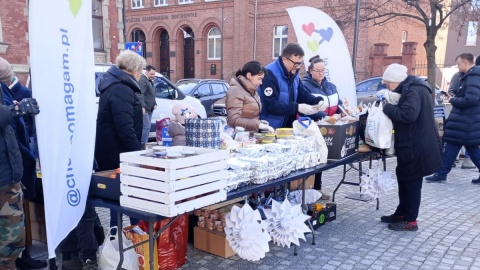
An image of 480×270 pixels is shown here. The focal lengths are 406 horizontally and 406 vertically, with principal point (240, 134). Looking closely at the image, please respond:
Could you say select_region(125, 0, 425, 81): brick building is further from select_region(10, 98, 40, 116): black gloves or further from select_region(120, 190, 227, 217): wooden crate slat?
select_region(10, 98, 40, 116): black gloves

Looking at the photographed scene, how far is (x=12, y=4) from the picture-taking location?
12.4m

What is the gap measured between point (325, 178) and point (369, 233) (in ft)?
7.52

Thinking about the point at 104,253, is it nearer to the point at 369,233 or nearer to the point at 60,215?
the point at 60,215

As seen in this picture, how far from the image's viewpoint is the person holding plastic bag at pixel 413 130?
3.97 metres

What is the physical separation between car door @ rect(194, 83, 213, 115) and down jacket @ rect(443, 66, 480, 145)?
288 inches

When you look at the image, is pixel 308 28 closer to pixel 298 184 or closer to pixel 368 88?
pixel 298 184

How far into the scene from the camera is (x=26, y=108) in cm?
243

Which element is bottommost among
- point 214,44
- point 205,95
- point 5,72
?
point 205,95

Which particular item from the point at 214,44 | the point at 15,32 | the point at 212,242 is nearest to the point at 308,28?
the point at 212,242

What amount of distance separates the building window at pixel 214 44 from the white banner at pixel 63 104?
24.5m

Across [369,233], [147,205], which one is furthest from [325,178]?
[147,205]

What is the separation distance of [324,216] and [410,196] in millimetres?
917

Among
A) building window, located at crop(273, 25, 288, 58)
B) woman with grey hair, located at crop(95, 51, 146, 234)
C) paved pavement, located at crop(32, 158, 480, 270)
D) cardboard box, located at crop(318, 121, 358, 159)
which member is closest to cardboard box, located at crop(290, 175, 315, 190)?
paved pavement, located at crop(32, 158, 480, 270)

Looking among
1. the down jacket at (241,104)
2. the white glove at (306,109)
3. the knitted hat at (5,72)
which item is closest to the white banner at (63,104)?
the knitted hat at (5,72)
